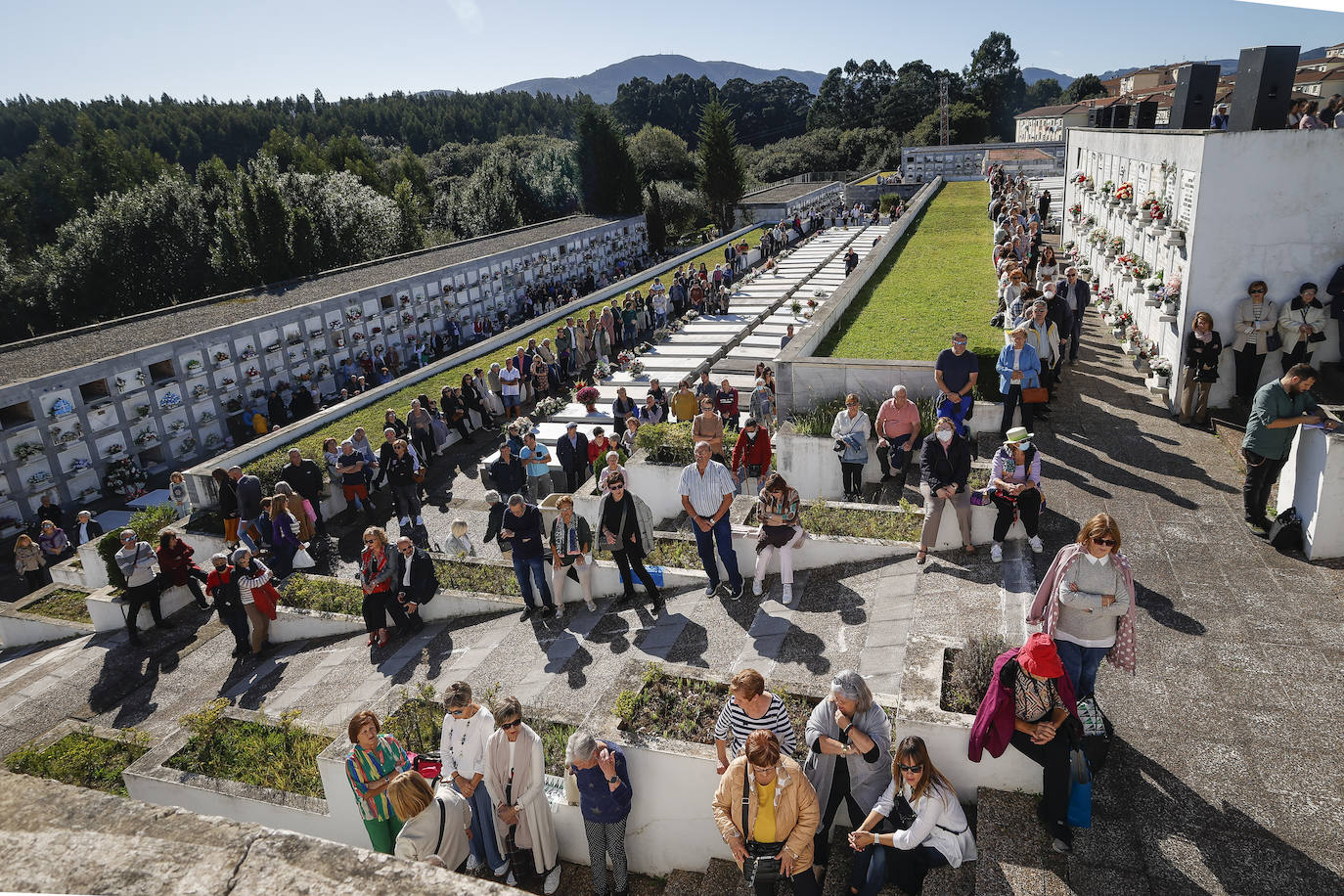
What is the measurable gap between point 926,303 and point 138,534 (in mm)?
13862

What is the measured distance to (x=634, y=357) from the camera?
63.1 feet

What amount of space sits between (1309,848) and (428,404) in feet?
44.5

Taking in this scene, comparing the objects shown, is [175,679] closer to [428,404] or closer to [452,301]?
[428,404]

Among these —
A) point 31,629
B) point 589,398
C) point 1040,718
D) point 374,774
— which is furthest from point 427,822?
point 589,398

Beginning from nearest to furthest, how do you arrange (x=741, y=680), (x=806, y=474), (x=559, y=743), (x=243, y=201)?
(x=741, y=680), (x=559, y=743), (x=806, y=474), (x=243, y=201)

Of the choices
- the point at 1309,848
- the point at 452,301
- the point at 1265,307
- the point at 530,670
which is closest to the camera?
the point at 1309,848

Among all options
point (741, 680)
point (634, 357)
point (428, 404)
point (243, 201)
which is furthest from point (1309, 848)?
point (243, 201)

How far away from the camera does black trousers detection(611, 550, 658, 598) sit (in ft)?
26.9

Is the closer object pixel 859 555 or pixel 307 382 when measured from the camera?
pixel 859 555

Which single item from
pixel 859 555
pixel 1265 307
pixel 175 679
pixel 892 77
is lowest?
pixel 175 679

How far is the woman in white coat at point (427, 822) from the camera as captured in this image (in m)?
4.80

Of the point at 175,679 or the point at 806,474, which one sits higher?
the point at 806,474

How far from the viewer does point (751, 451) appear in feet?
30.9

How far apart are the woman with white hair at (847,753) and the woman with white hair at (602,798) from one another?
1.14 meters
